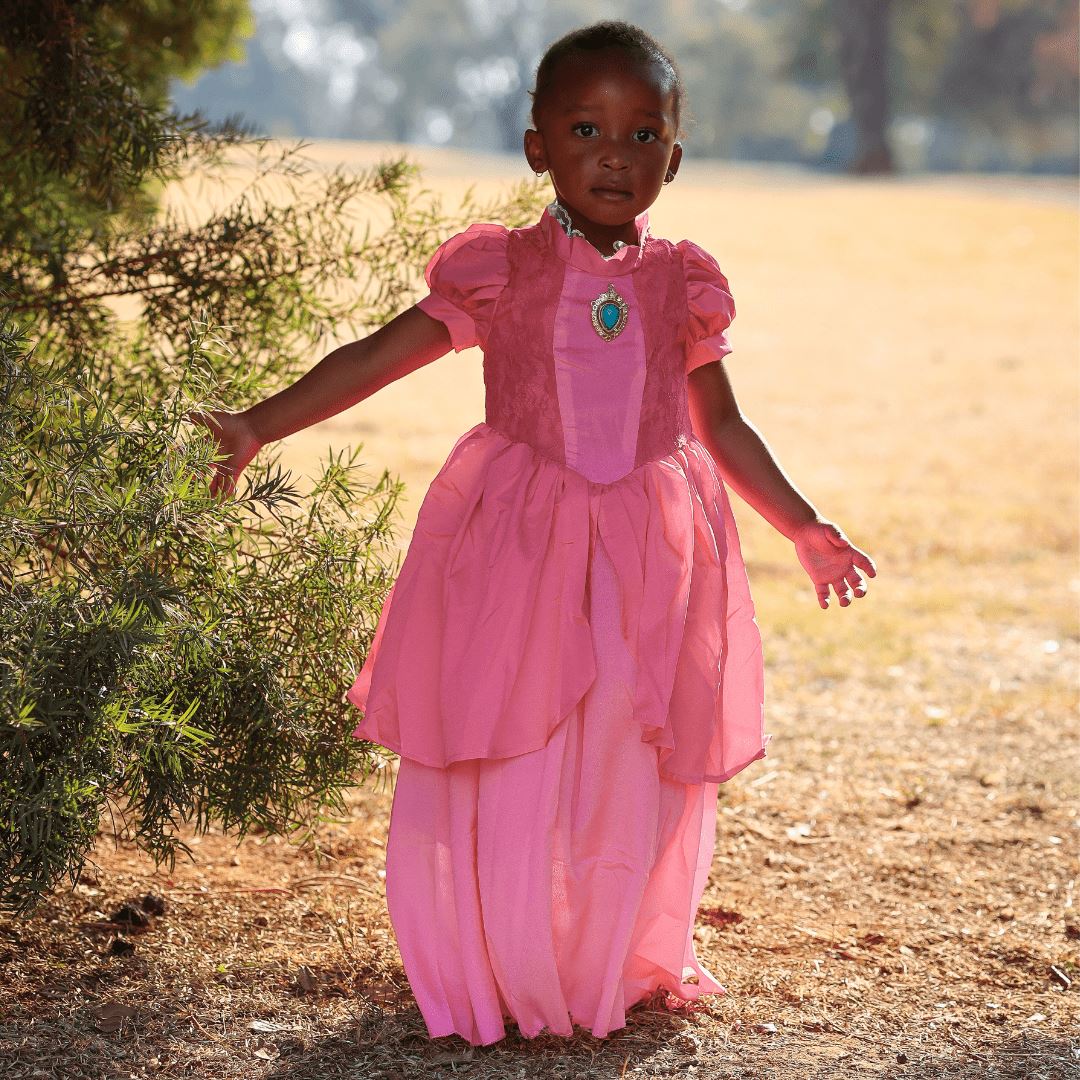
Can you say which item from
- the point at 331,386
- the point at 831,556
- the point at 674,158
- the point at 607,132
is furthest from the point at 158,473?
the point at 831,556

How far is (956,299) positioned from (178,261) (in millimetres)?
15146

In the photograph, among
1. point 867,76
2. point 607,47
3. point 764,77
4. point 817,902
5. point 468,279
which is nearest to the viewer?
point 607,47

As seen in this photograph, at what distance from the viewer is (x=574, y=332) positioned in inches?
95.8

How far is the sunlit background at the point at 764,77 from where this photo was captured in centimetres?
3838

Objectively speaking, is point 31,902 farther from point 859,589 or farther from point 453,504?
point 859,589

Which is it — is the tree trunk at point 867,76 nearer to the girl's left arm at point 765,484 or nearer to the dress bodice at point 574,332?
the girl's left arm at point 765,484

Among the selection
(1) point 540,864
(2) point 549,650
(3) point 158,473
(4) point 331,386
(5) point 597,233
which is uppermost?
(5) point 597,233

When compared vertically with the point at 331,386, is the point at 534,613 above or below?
below

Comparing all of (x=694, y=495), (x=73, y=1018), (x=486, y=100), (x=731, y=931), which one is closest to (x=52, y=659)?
(x=73, y=1018)

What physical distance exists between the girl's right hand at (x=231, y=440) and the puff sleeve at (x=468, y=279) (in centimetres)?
36

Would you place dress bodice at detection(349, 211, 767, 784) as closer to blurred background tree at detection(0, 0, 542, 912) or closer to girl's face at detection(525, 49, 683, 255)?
girl's face at detection(525, 49, 683, 255)

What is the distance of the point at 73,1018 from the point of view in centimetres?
250

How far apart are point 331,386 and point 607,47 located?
2.30 ft

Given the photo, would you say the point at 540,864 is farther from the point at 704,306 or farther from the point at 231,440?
the point at 704,306
